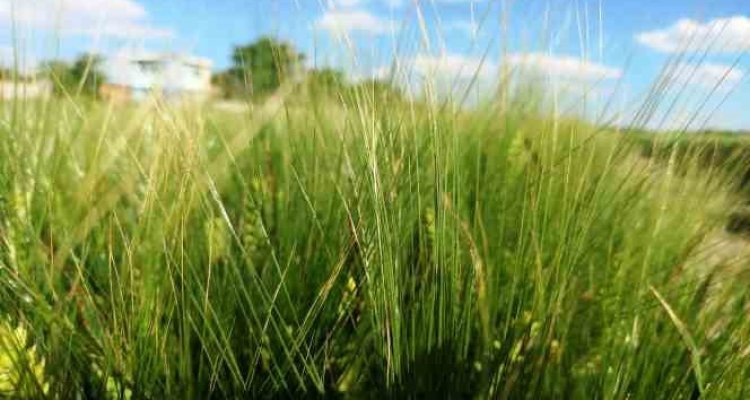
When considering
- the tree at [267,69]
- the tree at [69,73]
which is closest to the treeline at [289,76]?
the tree at [267,69]

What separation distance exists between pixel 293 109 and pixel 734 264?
3.00 feet

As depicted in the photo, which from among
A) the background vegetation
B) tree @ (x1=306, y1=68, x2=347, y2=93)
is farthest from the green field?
tree @ (x1=306, y1=68, x2=347, y2=93)

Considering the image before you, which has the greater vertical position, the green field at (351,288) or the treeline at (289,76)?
the treeline at (289,76)

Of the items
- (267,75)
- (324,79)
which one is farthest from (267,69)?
(324,79)

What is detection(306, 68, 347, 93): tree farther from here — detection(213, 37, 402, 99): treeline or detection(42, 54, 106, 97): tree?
detection(42, 54, 106, 97): tree

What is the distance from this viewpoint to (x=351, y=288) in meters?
1.29

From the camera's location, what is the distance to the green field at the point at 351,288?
1099 mm

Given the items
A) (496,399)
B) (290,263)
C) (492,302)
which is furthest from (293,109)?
(496,399)

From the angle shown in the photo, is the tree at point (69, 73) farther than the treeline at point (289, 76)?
Yes

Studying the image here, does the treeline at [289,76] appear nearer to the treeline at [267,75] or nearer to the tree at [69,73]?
the treeline at [267,75]

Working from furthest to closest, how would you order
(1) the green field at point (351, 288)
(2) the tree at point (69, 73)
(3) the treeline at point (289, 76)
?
(2) the tree at point (69, 73) → (3) the treeline at point (289, 76) → (1) the green field at point (351, 288)

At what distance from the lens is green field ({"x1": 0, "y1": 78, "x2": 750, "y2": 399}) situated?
1.10m

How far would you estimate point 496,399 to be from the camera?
42.5 inches

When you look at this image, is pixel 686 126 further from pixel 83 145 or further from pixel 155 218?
pixel 83 145
